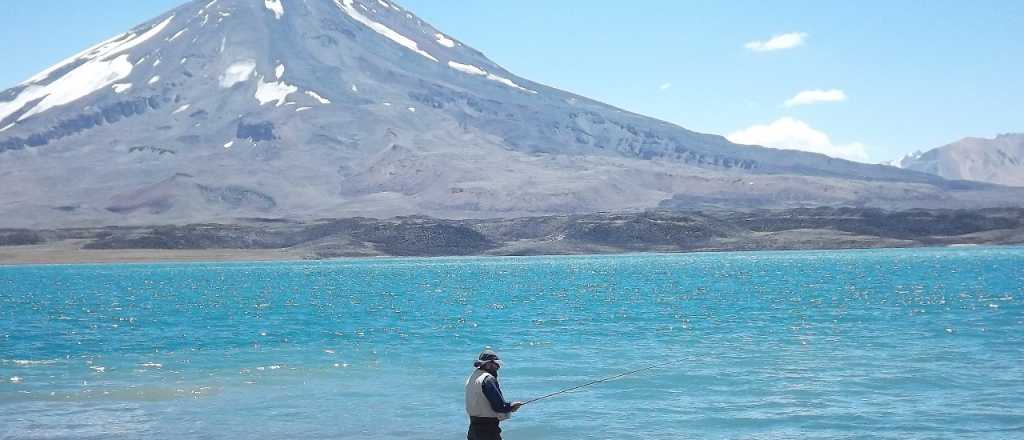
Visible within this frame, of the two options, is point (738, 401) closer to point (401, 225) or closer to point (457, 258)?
point (457, 258)

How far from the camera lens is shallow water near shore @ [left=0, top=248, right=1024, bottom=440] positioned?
920 inches

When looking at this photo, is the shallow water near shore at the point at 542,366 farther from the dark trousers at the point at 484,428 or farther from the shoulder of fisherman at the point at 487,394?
the shoulder of fisherman at the point at 487,394

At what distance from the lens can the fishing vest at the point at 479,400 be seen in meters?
16.2

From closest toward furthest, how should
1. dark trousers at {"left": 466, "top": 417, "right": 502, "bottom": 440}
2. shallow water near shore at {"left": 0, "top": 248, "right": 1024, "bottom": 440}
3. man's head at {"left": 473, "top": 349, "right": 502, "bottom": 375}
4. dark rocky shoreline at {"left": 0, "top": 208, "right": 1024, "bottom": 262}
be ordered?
man's head at {"left": 473, "top": 349, "right": 502, "bottom": 375} → dark trousers at {"left": 466, "top": 417, "right": 502, "bottom": 440} → shallow water near shore at {"left": 0, "top": 248, "right": 1024, "bottom": 440} → dark rocky shoreline at {"left": 0, "top": 208, "right": 1024, "bottom": 262}

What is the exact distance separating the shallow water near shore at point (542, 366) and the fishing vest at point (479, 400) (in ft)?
20.3

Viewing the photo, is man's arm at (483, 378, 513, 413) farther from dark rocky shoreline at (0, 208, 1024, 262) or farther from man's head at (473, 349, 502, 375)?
dark rocky shoreline at (0, 208, 1024, 262)

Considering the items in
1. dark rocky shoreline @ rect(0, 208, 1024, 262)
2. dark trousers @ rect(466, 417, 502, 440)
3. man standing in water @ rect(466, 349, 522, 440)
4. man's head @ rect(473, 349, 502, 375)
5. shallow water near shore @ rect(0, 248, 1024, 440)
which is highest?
dark rocky shoreline @ rect(0, 208, 1024, 262)

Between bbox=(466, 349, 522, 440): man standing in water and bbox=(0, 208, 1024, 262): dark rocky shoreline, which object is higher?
bbox=(0, 208, 1024, 262): dark rocky shoreline

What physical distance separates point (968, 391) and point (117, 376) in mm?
20501

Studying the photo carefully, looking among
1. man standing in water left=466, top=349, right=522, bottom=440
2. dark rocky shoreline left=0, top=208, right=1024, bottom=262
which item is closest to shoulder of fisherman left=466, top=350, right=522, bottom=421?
man standing in water left=466, top=349, right=522, bottom=440

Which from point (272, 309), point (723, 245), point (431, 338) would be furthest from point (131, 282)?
point (723, 245)

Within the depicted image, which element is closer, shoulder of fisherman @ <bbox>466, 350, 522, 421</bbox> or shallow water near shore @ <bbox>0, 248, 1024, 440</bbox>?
shoulder of fisherman @ <bbox>466, 350, 522, 421</bbox>

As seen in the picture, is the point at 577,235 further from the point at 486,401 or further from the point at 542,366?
the point at 486,401

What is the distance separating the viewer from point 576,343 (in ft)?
124
